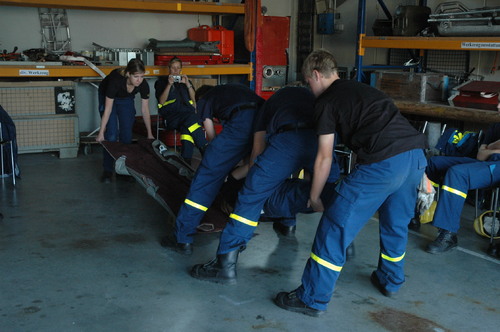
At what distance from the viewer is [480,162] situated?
4660 millimetres

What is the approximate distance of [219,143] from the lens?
4.09 meters

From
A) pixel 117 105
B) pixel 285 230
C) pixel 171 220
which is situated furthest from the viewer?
pixel 117 105

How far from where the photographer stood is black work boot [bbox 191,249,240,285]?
12.3 ft

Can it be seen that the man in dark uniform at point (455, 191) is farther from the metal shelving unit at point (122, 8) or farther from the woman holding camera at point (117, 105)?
the metal shelving unit at point (122, 8)

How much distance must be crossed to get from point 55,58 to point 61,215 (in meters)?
3.24

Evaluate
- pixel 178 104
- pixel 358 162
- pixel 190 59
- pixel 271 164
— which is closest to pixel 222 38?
pixel 190 59

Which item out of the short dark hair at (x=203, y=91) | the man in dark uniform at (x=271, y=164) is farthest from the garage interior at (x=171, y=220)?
the short dark hair at (x=203, y=91)

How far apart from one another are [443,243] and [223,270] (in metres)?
1.86

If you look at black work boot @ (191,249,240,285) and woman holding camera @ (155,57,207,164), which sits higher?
woman holding camera @ (155,57,207,164)

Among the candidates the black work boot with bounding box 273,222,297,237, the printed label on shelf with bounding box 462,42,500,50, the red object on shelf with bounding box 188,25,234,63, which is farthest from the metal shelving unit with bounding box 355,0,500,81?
the black work boot with bounding box 273,222,297,237

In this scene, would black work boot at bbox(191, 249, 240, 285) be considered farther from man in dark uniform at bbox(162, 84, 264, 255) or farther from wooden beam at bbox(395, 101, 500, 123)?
wooden beam at bbox(395, 101, 500, 123)

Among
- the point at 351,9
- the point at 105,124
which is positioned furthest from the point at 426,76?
the point at 105,124

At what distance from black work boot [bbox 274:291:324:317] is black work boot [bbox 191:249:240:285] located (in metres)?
0.44

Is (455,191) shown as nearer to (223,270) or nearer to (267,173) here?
(267,173)
